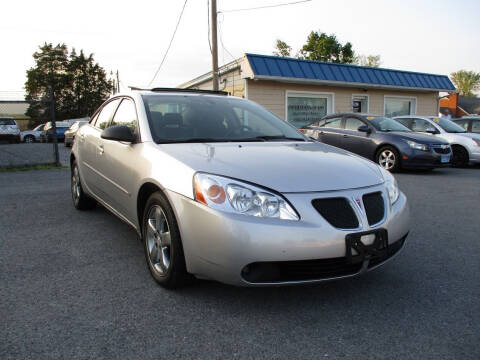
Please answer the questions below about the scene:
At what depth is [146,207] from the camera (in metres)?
2.98

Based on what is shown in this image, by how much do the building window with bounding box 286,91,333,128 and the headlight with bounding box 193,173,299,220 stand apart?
13715 mm

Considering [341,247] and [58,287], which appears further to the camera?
[58,287]

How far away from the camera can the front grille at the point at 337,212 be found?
93.0 inches

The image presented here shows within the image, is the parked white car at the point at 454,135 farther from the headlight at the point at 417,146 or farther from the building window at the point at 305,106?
the building window at the point at 305,106

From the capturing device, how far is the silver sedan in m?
2.29

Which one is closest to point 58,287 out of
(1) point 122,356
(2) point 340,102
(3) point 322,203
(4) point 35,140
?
(1) point 122,356

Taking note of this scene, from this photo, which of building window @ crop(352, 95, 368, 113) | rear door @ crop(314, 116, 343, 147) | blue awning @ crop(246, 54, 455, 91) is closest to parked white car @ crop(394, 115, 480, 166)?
rear door @ crop(314, 116, 343, 147)

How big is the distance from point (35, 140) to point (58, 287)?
26693 mm

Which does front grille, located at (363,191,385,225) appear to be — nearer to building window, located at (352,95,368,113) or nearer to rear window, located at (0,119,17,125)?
building window, located at (352,95,368,113)

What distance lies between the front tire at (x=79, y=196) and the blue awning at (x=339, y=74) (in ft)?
31.3

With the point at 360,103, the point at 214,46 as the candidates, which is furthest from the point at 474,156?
the point at 214,46

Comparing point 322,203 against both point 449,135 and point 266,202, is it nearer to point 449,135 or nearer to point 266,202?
point 266,202

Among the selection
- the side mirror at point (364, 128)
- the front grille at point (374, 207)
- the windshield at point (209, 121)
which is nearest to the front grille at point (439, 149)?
the side mirror at point (364, 128)

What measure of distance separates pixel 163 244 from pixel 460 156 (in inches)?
408
